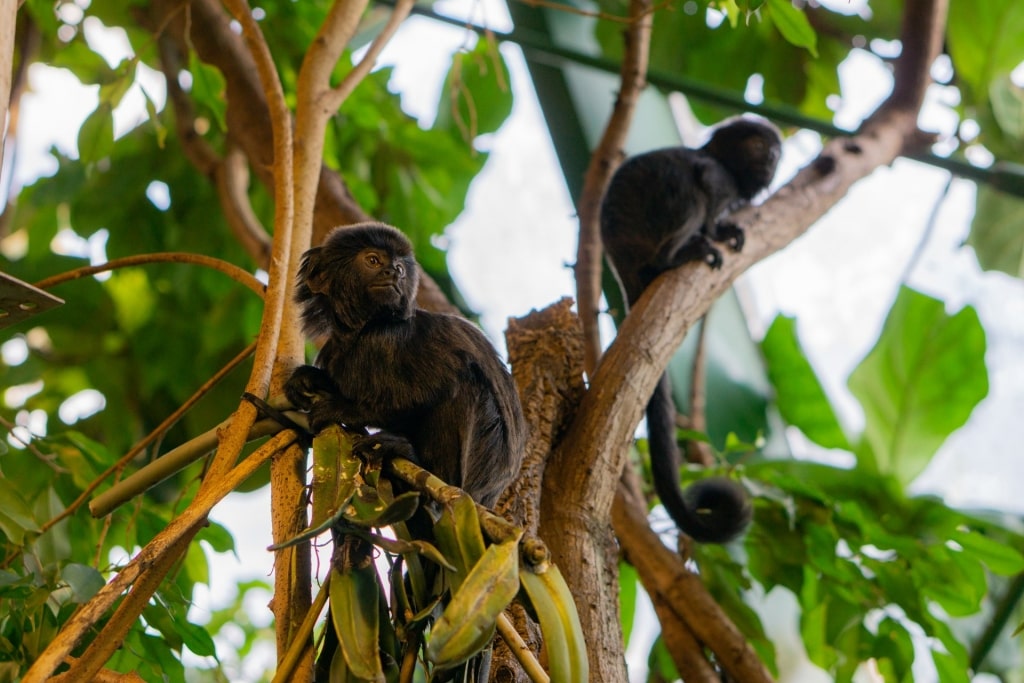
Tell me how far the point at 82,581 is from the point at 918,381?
11.4ft

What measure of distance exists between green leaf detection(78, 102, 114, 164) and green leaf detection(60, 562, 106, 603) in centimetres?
161

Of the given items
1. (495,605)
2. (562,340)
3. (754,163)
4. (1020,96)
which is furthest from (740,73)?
(495,605)

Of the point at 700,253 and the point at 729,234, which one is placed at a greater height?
the point at 729,234

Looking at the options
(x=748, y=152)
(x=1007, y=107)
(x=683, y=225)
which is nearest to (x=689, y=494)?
(x=683, y=225)

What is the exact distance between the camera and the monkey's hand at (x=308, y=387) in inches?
83.0

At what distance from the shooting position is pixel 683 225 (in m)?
3.91

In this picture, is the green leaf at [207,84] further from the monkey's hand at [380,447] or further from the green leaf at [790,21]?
the green leaf at [790,21]

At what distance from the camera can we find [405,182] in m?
4.14

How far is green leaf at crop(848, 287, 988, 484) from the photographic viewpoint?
4.07m

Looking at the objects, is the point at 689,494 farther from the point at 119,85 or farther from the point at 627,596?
the point at 119,85

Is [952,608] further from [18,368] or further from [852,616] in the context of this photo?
[18,368]

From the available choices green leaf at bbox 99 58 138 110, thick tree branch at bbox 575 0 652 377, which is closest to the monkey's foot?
thick tree branch at bbox 575 0 652 377

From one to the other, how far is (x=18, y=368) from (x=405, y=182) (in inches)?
69.8

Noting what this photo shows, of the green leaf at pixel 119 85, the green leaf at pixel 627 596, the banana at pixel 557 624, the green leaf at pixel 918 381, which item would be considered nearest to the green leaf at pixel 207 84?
the green leaf at pixel 119 85
